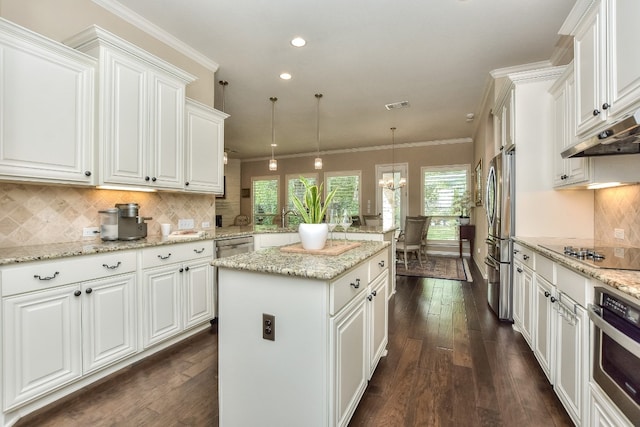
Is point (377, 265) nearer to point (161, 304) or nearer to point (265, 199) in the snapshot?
point (161, 304)

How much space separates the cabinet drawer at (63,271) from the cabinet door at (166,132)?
0.75 meters

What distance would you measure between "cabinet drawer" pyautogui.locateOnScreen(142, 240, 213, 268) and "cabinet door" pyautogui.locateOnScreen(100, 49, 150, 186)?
0.57 m

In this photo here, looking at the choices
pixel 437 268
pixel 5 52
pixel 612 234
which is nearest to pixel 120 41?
pixel 5 52

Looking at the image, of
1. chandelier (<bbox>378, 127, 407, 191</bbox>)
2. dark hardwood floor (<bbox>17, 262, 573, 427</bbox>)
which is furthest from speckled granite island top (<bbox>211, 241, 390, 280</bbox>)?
chandelier (<bbox>378, 127, 407, 191</bbox>)

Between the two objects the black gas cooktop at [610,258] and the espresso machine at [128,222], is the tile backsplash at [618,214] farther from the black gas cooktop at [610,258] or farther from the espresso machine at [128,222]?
the espresso machine at [128,222]

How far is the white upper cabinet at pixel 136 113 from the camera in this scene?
210 centimetres

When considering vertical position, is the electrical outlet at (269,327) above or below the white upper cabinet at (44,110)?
below

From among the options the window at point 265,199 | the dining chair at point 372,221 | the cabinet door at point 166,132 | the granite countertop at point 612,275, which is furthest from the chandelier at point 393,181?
the granite countertop at point 612,275

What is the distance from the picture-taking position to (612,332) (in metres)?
1.12

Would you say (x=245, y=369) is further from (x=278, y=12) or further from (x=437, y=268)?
(x=437, y=268)

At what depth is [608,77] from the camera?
5.08 feet

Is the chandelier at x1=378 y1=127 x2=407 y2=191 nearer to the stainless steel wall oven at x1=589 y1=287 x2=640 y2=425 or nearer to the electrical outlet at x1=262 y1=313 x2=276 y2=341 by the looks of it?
the stainless steel wall oven at x1=589 y1=287 x2=640 y2=425

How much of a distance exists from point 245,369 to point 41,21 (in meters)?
2.69

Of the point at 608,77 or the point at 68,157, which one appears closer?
the point at 608,77
